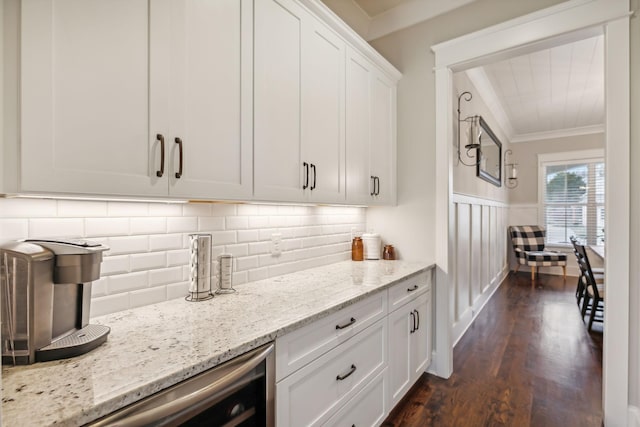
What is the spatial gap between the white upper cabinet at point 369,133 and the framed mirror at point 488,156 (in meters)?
1.46

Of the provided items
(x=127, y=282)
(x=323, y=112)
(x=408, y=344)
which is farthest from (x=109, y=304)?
(x=408, y=344)

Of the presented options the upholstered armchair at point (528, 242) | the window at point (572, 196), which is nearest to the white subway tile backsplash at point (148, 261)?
the upholstered armchair at point (528, 242)

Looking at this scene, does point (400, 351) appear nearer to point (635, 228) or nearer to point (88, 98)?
point (635, 228)

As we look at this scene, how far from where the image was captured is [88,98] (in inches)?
37.3

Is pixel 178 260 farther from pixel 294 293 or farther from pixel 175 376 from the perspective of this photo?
pixel 175 376

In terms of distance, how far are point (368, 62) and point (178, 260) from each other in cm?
181

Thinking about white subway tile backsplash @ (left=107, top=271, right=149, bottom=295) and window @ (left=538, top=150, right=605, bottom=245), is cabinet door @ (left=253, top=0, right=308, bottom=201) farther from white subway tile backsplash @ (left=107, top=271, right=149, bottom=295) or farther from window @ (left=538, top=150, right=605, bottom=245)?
window @ (left=538, top=150, right=605, bottom=245)

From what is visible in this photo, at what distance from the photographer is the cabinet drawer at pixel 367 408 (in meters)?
1.46

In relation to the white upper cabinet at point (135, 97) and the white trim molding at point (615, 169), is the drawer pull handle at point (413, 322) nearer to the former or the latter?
the white trim molding at point (615, 169)

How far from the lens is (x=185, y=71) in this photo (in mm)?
1191

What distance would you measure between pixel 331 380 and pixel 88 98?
4.43 ft


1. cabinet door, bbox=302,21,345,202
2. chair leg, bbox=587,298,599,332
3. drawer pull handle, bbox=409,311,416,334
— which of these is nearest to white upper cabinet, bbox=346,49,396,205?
cabinet door, bbox=302,21,345,202

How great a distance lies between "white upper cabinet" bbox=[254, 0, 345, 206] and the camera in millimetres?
1500

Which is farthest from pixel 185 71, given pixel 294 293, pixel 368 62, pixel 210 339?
pixel 368 62
